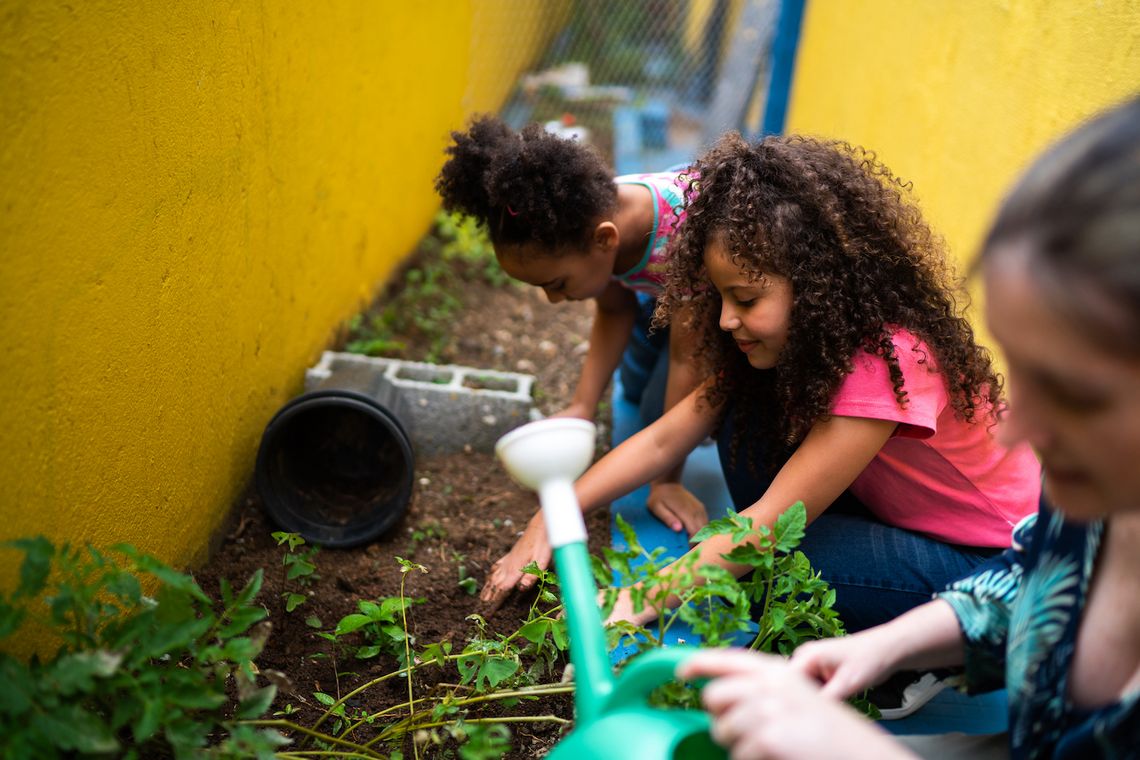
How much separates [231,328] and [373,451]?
1.78ft

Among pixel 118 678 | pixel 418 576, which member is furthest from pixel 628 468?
pixel 118 678

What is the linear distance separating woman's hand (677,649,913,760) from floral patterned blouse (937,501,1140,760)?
0.29 meters

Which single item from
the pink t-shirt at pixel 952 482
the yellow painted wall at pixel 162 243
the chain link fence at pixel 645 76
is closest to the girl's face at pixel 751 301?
the pink t-shirt at pixel 952 482

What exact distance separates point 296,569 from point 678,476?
1163 millimetres

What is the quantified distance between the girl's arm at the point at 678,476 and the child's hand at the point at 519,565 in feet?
1.36

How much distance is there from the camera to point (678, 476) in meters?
2.75

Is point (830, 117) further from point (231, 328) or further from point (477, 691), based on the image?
point (477, 691)

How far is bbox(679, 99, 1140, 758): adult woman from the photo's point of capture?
0.87 m

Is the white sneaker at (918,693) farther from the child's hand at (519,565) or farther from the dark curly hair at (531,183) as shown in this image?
the dark curly hair at (531,183)

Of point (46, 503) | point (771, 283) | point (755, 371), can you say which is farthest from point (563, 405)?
point (46, 503)

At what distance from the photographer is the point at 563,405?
3.27 meters

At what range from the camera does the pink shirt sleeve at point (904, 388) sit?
1793 mm

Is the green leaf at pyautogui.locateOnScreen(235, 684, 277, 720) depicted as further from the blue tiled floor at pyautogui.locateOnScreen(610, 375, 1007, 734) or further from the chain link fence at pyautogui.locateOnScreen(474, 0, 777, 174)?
the chain link fence at pyautogui.locateOnScreen(474, 0, 777, 174)

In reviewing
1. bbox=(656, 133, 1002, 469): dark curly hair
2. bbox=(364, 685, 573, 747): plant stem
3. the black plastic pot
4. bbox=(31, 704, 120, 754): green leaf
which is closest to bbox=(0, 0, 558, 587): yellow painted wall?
the black plastic pot
